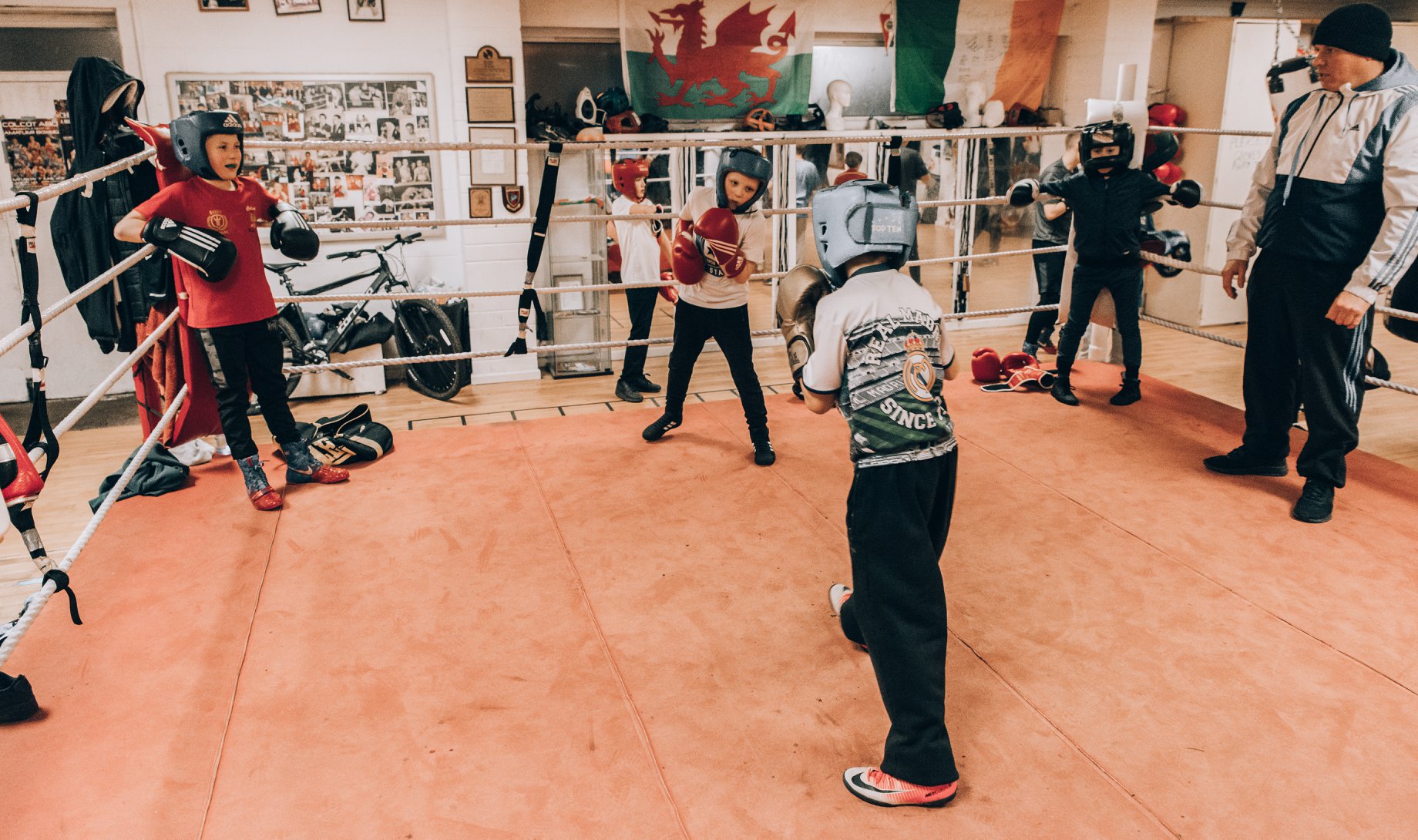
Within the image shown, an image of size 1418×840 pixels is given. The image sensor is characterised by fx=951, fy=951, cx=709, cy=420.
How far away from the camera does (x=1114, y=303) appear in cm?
392

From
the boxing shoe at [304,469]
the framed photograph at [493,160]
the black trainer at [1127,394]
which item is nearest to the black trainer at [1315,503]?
the black trainer at [1127,394]

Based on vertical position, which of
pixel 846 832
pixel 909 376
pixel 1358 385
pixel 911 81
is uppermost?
pixel 911 81

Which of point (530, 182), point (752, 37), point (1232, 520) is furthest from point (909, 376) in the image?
point (752, 37)

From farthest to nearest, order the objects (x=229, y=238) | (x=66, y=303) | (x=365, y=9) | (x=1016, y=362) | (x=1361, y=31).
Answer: (x=365, y=9), (x=1016, y=362), (x=229, y=238), (x=1361, y=31), (x=66, y=303)

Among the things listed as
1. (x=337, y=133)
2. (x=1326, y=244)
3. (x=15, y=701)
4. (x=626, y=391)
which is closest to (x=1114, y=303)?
(x=1326, y=244)

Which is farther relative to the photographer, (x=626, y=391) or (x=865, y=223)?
(x=626, y=391)

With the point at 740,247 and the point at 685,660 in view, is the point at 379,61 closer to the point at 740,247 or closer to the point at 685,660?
the point at 740,247

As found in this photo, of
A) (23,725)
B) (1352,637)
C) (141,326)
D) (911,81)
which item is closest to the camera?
(23,725)

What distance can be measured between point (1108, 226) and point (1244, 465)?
3.70 ft

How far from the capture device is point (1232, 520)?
279 cm

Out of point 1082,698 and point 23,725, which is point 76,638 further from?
point 1082,698

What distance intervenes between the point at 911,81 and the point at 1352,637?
175 inches

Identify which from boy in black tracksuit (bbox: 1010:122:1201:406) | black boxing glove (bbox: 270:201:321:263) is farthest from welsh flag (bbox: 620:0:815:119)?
black boxing glove (bbox: 270:201:321:263)

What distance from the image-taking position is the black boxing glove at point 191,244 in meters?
2.61
